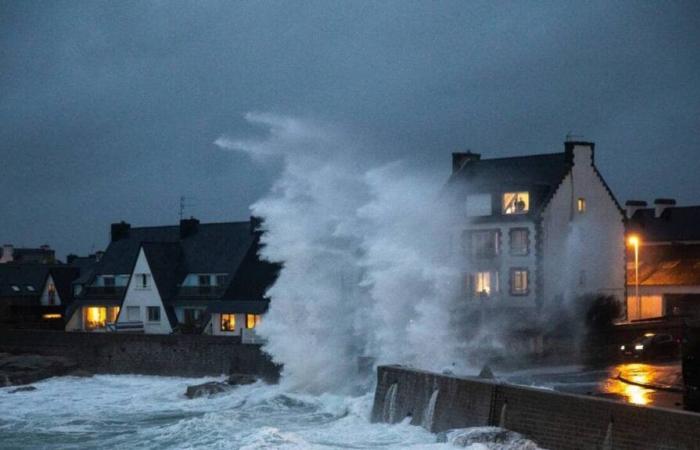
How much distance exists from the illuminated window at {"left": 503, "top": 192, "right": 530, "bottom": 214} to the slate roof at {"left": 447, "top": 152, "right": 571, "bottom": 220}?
0.25 m

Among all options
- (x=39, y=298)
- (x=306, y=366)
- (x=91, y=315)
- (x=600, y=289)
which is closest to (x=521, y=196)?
(x=600, y=289)

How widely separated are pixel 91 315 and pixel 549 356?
1255 inches

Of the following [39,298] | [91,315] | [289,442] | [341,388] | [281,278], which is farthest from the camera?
[39,298]

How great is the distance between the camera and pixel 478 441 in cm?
2655

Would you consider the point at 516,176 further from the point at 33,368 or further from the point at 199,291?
the point at 33,368

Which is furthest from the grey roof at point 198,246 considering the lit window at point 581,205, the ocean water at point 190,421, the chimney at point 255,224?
the lit window at point 581,205

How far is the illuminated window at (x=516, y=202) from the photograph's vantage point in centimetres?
4897

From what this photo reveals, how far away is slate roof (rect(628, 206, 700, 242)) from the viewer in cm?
6147

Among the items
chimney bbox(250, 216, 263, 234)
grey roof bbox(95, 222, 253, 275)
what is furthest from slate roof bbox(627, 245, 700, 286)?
grey roof bbox(95, 222, 253, 275)

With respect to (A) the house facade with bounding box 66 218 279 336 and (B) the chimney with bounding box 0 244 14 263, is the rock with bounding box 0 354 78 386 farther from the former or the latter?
(B) the chimney with bounding box 0 244 14 263

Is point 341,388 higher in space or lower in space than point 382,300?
lower

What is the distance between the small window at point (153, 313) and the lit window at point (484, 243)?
18.4m

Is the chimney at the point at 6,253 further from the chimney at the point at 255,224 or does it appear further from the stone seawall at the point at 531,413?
the stone seawall at the point at 531,413

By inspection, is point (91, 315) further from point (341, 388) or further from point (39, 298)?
point (341, 388)
